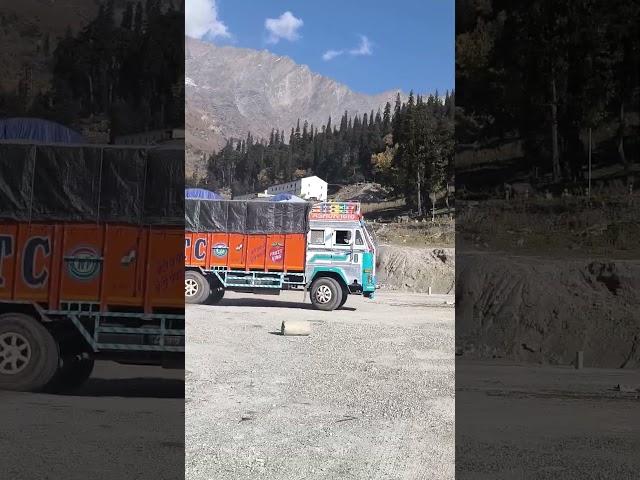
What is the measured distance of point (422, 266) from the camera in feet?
14.4

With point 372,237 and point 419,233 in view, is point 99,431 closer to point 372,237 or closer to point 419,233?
point 419,233

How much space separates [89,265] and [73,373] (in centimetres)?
45

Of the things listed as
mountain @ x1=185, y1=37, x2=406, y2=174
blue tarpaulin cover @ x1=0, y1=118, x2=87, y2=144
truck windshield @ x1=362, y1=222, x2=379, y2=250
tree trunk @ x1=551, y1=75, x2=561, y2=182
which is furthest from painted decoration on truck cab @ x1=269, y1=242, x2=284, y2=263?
tree trunk @ x1=551, y1=75, x2=561, y2=182

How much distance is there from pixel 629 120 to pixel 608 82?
16 centimetres

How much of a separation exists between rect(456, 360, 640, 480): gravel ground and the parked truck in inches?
133

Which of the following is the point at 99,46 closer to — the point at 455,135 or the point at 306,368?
the point at 455,135

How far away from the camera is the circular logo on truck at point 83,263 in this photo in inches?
92.0

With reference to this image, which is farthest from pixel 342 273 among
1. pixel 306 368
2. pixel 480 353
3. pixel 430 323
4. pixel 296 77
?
pixel 480 353

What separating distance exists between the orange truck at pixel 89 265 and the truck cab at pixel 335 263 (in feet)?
8.81

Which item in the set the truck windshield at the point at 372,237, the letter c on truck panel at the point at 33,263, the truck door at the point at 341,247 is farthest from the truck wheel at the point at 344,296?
the letter c on truck panel at the point at 33,263

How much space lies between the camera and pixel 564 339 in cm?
208

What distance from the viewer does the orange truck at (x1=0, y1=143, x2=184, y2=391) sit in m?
2.19

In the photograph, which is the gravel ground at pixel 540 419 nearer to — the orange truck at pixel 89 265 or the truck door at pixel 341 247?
the orange truck at pixel 89 265

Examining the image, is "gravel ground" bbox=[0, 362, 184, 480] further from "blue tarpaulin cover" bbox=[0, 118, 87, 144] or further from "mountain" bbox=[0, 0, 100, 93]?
"mountain" bbox=[0, 0, 100, 93]
